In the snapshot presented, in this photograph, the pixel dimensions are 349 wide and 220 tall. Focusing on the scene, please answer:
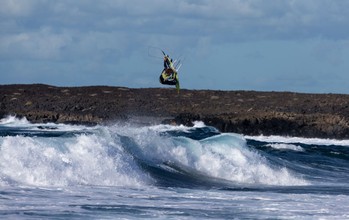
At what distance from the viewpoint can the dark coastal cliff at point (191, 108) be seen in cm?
4941

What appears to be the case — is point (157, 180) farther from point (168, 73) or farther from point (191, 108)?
point (191, 108)

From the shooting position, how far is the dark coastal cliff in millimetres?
49406

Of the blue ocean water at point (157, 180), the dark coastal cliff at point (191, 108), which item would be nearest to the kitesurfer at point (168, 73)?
the blue ocean water at point (157, 180)

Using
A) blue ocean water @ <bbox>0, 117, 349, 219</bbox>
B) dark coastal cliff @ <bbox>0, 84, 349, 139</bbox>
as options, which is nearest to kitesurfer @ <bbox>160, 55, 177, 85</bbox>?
blue ocean water @ <bbox>0, 117, 349, 219</bbox>

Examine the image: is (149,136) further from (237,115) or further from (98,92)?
(98,92)

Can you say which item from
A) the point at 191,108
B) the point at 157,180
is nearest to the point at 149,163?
the point at 157,180

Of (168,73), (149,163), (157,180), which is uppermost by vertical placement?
(168,73)

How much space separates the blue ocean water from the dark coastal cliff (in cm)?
1731

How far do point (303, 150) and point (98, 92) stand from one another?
28.3 metres

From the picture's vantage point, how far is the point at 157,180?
22.7m

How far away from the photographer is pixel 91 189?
63.7 ft

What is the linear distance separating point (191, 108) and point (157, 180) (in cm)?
3335

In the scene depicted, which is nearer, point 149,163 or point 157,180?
point 157,180

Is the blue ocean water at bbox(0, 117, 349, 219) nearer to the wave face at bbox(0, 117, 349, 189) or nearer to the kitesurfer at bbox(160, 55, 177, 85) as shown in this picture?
the wave face at bbox(0, 117, 349, 189)
